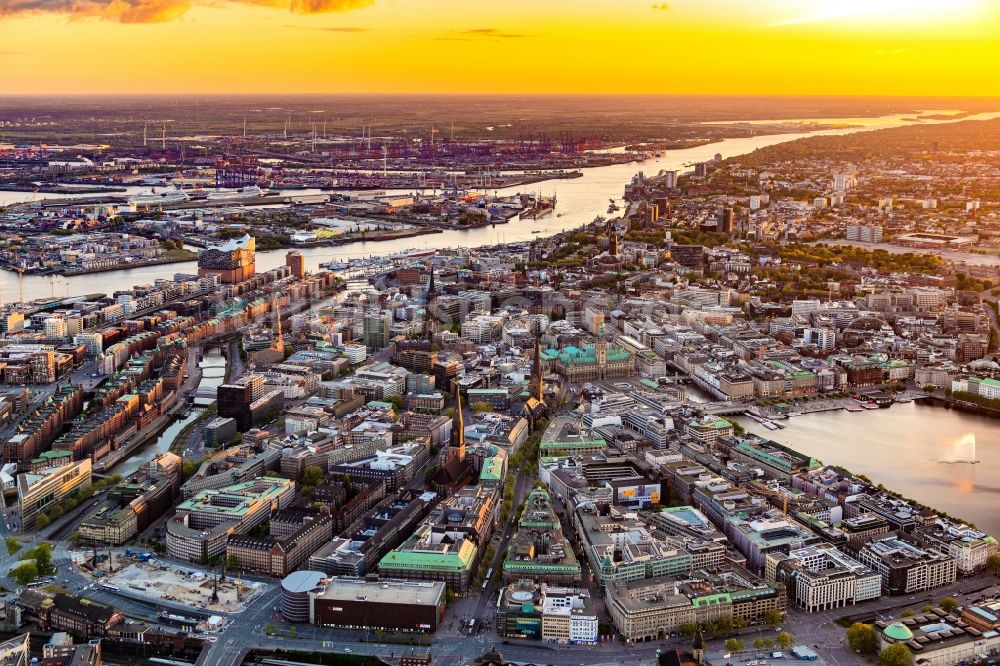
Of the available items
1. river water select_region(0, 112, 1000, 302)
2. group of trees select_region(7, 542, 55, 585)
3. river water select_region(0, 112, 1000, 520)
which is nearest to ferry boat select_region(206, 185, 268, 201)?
river water select_region(0, 112, 1000, 302)

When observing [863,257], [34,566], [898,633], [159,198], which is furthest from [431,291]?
[159,198]

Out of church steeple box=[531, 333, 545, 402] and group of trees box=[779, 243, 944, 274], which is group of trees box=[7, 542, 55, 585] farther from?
group of trees box=[779, 243, 944, 274]

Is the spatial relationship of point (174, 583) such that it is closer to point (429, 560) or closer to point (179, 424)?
point (429, 560)

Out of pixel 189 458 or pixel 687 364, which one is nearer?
pixel 189 458

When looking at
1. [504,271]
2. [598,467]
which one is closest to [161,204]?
[504,271]

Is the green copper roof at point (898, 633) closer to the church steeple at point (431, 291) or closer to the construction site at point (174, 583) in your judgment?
the construction site at point (174, 583)

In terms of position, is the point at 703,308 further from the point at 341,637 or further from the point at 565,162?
the point at 565,162
